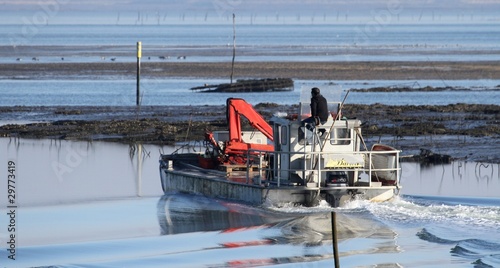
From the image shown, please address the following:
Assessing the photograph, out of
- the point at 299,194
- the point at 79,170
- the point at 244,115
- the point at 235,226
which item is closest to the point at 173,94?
the point at 79,170

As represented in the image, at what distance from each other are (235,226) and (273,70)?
6031 cm

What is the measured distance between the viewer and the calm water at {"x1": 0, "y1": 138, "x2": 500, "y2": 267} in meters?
20.6

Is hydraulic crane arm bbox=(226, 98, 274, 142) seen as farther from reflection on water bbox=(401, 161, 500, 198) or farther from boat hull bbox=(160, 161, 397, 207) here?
reflection on water bbox=(401, 161, 500, 198)

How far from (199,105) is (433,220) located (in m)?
31.3

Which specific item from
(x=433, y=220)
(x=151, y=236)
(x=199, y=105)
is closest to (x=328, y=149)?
(x=433, y=220)

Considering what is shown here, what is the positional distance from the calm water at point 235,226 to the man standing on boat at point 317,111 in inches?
73.0

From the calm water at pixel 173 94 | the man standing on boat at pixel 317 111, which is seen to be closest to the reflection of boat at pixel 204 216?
the man standing on boat at pixel 317 111

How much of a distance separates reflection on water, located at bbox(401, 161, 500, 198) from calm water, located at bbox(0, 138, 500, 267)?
3 cm

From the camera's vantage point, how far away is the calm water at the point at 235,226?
20.6 meters

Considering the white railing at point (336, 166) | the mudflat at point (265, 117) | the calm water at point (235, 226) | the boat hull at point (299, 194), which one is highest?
the mudflat at point (265, 117)

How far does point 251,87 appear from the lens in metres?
64.6

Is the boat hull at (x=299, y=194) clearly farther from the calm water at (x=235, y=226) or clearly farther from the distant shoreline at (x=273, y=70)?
the distant shoreline at (x=273, y=70)

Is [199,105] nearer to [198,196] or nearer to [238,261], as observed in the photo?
[198,196]

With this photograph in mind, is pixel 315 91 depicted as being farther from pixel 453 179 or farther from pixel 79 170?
pixel 79 170
